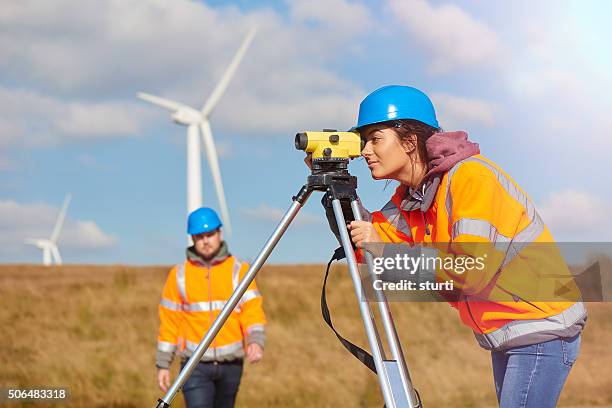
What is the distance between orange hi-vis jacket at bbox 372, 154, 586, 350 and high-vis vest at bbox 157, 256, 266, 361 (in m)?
3.57

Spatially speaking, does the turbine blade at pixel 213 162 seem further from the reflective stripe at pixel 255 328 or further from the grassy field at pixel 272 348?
the reflective stripe at pixel 255 328

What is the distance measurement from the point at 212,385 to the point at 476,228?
3868 millimetres

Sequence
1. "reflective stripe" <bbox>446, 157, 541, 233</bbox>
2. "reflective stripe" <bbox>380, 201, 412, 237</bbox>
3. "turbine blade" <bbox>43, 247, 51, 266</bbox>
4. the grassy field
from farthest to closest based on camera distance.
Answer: "turbine blade" <bbox>43, 247, 51, 266</bbox>
the grassy field
"reflective stripe" <bbox>380, 201, 412, 237</bbox>
"reflective stripe" <bbox>446, 157, 541, 233</bbox>

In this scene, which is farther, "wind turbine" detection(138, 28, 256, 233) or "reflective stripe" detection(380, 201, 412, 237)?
"wind turbine" detection(138, 28, 256, 233)

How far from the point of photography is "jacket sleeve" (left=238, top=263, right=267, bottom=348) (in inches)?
266

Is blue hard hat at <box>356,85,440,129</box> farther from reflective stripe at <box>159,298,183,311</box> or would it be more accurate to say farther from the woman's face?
reflective stripe at <box>159,298,183,311</box>

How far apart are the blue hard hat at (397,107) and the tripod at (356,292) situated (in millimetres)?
233

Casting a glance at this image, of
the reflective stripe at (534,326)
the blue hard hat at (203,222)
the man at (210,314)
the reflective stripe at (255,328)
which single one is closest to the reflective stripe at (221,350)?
the man at (210,314)

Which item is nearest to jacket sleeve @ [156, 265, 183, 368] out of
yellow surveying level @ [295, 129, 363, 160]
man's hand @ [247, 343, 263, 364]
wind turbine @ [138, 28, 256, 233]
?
man's hand @ [247, 343, 263, 364]

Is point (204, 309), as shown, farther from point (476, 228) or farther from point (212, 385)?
point (476, 228)

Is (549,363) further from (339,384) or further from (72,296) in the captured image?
(72,296)

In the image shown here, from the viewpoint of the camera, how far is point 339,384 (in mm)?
13078

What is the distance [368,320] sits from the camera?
331 centimetres

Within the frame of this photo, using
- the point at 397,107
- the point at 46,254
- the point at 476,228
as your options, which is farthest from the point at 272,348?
the point at 46,254
